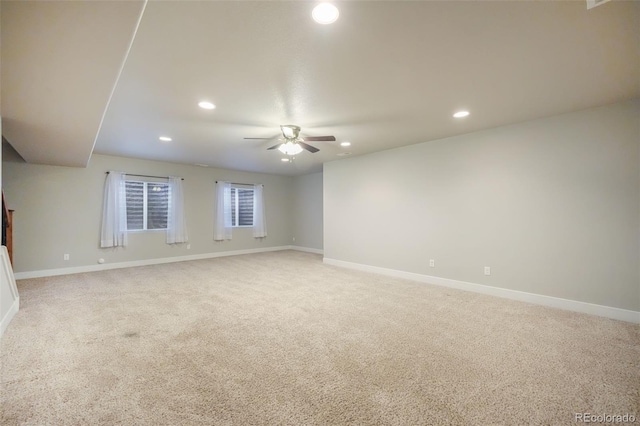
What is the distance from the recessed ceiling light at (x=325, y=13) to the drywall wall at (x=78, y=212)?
6105 millimetres

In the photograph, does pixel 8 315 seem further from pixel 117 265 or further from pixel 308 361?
pixel 308 361

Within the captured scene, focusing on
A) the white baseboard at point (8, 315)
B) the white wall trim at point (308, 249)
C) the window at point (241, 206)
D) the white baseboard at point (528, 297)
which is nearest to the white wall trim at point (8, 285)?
the white baseboard at point (8, 315)

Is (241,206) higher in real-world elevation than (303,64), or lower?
lower

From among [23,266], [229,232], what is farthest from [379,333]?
[23,266]

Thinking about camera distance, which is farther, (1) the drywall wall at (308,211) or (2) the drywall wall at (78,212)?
(1) the drywall wall at (308,211)

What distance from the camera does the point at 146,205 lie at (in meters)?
6.34

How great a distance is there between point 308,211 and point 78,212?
Answer: 5.58 meters

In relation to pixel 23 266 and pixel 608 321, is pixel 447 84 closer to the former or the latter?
pixel 608 321

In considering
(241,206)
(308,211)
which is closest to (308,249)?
(308,211)

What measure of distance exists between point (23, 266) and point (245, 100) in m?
5.47

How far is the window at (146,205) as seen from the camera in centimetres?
613

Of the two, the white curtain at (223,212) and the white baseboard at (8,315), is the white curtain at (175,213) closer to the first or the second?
the white curtain at (223,212)

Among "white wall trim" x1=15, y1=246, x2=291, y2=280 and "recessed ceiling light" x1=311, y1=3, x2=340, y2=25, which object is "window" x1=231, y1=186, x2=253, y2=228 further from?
"recessed ceiling light" x1=311, y1=3, x2=340, y2=25

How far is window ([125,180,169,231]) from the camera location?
6.13m
